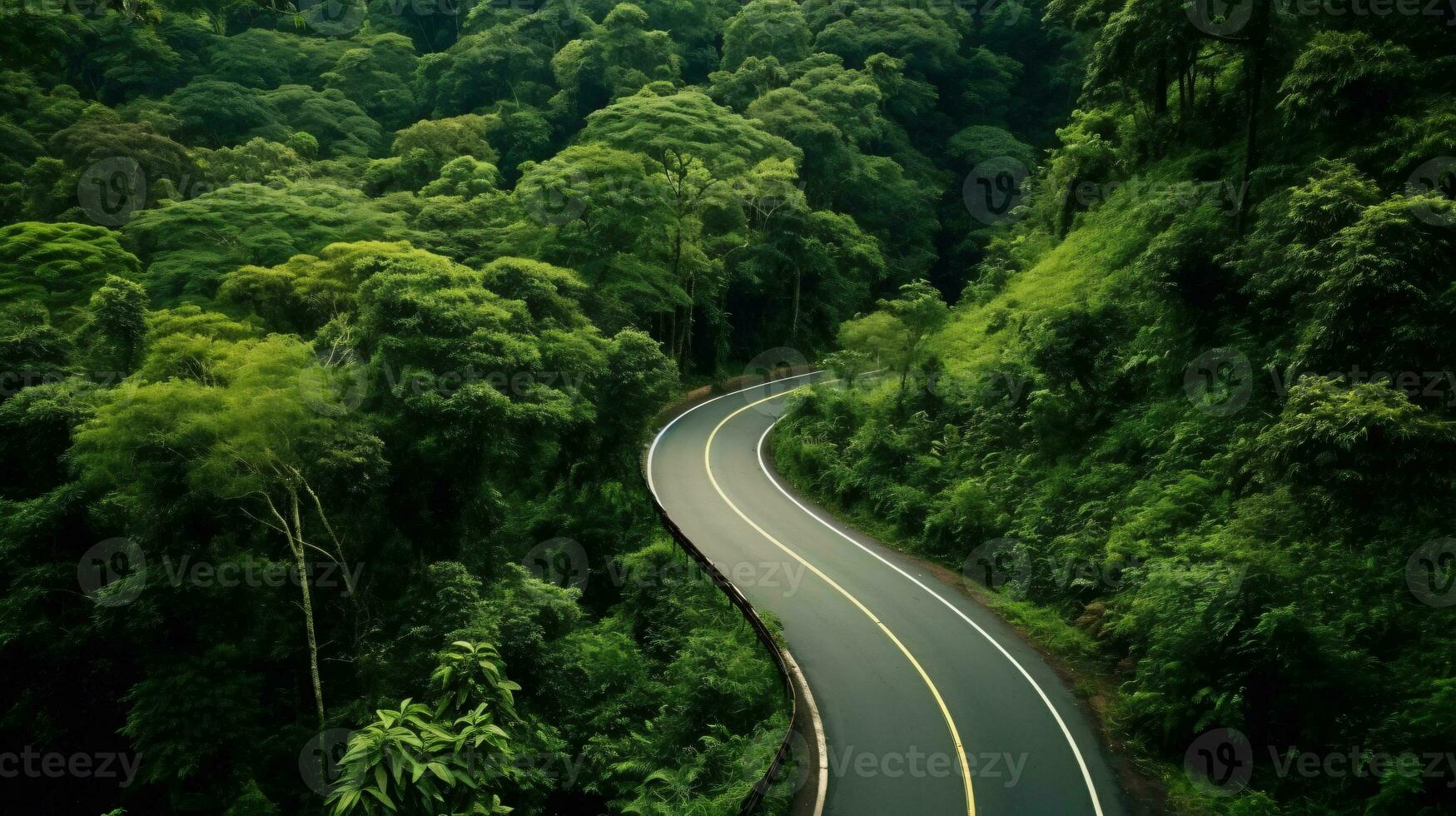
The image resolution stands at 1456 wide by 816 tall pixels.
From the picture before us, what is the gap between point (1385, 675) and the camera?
13.1m

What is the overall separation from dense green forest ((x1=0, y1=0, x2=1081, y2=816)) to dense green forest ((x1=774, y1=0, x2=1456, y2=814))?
743 centimetres

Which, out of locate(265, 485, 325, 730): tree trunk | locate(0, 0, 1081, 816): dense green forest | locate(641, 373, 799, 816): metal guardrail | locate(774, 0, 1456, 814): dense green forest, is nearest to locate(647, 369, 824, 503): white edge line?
locate(641, 373, 799, 816): metal guardrail

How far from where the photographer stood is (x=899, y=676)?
1720cm

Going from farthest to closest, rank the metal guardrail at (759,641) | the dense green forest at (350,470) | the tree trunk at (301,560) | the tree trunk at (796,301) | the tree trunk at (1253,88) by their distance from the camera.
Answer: the tree trunk at (796,301) → the tree trunk at (1253,88) → the tree trunk at (301,560) → the dense green forest at (350,470) → the metal guardrail at (759,641)

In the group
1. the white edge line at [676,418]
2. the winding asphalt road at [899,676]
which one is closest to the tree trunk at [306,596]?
the winding asphalt road at [899,676]

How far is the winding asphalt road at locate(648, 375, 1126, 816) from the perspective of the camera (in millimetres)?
13656

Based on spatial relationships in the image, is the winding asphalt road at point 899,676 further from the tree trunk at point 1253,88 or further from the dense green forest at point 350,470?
the tree trunk at point 1253,88

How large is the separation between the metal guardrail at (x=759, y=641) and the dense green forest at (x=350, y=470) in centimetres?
50

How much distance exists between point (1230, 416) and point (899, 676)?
368 inches

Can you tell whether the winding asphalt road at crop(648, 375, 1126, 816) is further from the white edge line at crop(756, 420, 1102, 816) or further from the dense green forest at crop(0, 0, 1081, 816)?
the dense green forest at crop(0, 0, 1081, 816)

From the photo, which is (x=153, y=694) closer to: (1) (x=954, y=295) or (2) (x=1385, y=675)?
(2) (x=1385, y=675)

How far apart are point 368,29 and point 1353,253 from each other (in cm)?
6837

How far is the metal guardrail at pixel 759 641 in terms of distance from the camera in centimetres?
1320

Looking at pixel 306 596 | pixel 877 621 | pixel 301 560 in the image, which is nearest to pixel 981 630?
pixel 877 621
